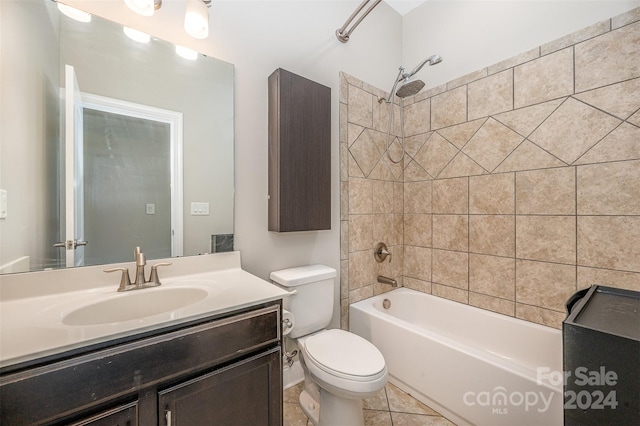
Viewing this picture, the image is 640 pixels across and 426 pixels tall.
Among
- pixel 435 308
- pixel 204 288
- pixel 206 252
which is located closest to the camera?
pixel 204 288

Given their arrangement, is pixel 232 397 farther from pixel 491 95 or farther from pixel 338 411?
pixel 491 95

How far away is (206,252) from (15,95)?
93 cm

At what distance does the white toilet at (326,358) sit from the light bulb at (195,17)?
4.27 feet

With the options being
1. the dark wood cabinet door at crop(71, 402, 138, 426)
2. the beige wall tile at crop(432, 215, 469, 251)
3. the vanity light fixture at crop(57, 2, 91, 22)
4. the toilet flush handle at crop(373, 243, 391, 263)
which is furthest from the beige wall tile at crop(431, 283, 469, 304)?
the vanity light fixture at crop(57, 2, 91, 22)

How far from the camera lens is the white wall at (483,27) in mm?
1467

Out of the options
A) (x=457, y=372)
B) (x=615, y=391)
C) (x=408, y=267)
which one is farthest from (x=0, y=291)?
(x=408, y=267)

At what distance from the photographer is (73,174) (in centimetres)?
105

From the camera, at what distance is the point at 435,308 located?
2.06 meters

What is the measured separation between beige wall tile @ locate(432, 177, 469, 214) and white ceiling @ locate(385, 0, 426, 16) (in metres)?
1.54

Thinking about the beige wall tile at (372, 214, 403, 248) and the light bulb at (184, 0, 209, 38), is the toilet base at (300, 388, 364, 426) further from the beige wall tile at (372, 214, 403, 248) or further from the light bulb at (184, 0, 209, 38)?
the light bulb at (184, 0, 209, 38)

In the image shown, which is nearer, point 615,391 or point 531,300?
point 615,391

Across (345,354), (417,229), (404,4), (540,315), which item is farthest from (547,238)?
(404,4)

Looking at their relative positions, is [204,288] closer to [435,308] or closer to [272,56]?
[272,56]

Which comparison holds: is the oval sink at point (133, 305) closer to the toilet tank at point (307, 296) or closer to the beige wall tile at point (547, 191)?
the toilet tank at point (307, 296)
